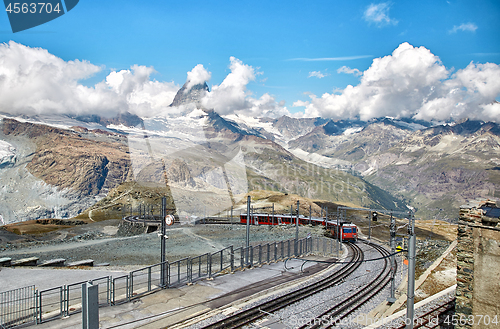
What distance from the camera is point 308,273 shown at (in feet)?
87.2

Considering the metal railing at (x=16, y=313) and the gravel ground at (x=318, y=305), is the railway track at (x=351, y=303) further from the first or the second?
the metal railing at (x=16, y=313)

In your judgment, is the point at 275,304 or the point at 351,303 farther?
the point at 351,303

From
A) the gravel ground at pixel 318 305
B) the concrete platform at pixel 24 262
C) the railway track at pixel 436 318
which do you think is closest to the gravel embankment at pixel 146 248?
the concrete platform at pixel 24 262

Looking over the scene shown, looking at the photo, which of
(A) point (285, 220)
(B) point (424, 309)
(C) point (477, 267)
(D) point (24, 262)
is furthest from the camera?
(A) point (285, 220)

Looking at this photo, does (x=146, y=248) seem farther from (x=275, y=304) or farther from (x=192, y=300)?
(x=275, y=304)

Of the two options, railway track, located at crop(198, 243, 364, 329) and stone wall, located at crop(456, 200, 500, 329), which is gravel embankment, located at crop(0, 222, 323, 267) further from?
stone wall, located at crop(456, 200, 500, 329)

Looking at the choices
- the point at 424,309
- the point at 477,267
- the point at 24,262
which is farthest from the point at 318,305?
the point at 24,262

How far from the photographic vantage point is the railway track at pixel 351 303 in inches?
639

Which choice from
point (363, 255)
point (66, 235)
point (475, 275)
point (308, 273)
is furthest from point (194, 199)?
point (475, 275)

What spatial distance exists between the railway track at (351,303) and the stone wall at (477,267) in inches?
130

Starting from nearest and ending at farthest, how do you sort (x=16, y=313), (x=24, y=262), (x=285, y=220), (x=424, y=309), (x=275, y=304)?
(x=16, y=313) → (x=424, y=309) → (x=275, y=304) → (x=24, y=262) → (x=285, y=220)

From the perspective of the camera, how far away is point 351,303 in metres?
19.4

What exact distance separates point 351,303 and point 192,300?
967 cm

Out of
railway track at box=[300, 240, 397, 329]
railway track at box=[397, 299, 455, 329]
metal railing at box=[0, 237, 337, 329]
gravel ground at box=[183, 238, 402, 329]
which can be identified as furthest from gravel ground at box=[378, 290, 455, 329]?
metal railing at box=[0, 237, 337, 329]
